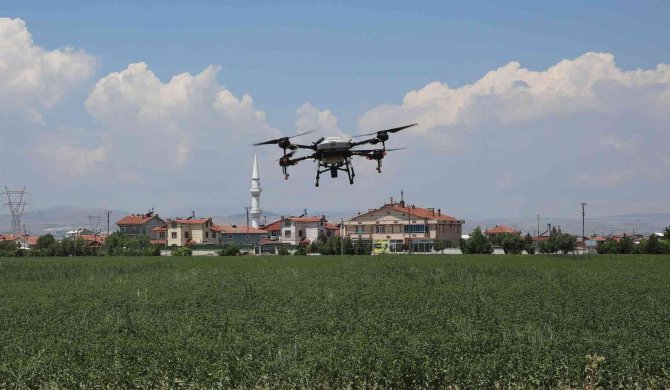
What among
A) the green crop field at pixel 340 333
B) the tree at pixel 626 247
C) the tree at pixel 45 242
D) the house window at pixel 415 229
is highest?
the house window at pixel 415 229

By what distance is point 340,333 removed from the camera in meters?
32.8

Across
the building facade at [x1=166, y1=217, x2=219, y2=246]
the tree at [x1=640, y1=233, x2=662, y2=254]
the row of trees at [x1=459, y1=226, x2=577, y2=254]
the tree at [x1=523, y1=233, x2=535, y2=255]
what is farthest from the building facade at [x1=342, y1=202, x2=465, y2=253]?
the tree at [x1=640, y1=233, x2=662, y2=254]

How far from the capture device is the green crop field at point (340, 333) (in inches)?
992

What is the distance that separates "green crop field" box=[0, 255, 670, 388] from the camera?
25188mm

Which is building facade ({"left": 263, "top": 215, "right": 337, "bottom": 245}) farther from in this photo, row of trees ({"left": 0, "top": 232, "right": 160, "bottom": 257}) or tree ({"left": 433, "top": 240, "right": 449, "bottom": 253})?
row of trees ({"left": 0, "top": 232, "right": 160, "bottom": 257})

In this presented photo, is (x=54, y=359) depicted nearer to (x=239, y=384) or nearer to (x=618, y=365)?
(x=239, y=384)

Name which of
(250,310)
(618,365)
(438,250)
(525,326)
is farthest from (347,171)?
(438,250)

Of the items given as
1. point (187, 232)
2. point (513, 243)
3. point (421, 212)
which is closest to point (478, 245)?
point (513, 243)

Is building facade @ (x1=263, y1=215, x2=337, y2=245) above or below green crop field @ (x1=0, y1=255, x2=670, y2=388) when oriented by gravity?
above

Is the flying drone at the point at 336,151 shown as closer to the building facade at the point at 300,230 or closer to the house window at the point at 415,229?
the house window at the point at 415,229

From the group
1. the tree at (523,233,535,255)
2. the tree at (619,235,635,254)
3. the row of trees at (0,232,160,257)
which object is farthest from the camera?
the tree at (523,233,535,255)

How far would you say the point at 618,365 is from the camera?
25578 millimetres

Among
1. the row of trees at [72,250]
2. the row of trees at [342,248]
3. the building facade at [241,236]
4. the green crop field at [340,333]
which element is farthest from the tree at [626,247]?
the building facade at [241,236]

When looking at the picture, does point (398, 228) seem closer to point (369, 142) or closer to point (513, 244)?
point (513, 244)
